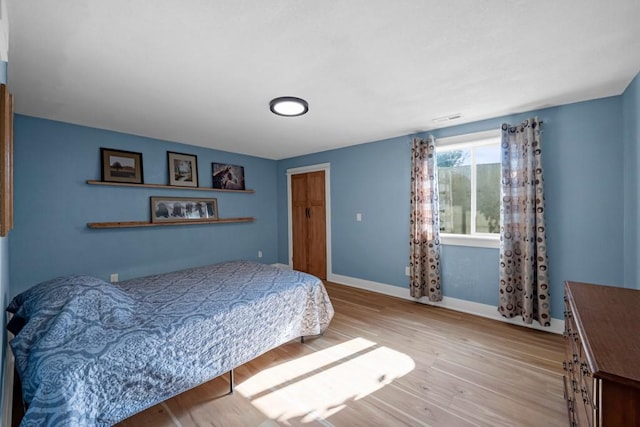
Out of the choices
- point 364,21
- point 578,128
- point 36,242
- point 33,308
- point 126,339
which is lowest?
point 126,339

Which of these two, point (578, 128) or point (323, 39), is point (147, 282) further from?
point (578, 128)

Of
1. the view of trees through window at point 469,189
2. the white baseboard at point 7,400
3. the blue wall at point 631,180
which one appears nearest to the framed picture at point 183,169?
the white baseboard at point 7,400

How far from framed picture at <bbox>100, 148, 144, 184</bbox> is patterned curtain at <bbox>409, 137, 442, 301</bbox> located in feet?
12.3

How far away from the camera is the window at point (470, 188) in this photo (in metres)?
3.12

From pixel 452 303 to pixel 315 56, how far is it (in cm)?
324

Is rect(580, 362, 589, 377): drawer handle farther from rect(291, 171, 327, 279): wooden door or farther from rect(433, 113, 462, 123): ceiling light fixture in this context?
rect(291, 171, 327, 279): wooden door

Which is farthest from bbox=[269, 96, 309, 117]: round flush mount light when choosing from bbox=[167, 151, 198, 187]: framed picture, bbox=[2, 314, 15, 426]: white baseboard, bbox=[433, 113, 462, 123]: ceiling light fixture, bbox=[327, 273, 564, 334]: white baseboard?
bbox=[327, 273, 564, 334]: white baseboard

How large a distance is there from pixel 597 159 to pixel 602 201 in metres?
0.41

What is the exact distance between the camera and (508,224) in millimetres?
2865

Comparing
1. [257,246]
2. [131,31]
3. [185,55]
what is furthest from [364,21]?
[257,246]

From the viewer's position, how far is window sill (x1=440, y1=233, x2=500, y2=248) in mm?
3068

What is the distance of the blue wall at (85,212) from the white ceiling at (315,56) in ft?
1.17

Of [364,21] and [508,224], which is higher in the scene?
[364,21]

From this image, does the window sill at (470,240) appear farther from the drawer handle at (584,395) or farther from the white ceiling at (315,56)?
the drawer handle at (584,395)
